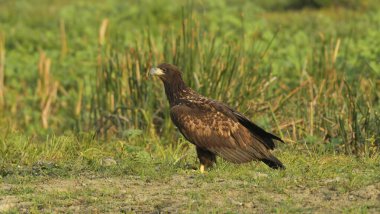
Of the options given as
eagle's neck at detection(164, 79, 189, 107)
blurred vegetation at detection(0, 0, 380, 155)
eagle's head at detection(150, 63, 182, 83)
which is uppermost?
eagle's head at detection(150, 63, 182, 83)

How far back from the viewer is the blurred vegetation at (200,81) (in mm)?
10188

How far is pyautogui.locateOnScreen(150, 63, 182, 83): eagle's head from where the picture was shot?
898 centimetres

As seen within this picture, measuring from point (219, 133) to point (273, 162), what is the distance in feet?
2.03

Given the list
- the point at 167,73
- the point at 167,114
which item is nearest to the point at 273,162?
the point at 167,73

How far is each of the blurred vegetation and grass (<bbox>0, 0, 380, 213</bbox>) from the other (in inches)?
0.9

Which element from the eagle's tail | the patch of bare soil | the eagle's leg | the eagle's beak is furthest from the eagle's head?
the patch of bare soil

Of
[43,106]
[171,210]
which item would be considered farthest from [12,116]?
[171,210]

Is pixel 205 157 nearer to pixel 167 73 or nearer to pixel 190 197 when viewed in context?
pixel 167 73

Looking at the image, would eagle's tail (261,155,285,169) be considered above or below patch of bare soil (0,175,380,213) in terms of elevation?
below

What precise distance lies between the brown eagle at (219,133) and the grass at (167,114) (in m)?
0.16

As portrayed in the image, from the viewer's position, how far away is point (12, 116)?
13.1 metres

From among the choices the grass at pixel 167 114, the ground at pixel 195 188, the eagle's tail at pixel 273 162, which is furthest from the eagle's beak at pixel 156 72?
the eagle's tail at pixel 273 162

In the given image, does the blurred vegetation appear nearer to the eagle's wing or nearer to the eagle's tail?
the eagle's wing

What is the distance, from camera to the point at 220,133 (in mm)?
8352
